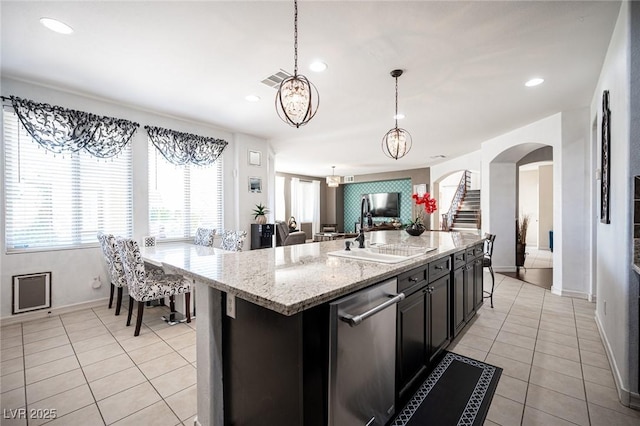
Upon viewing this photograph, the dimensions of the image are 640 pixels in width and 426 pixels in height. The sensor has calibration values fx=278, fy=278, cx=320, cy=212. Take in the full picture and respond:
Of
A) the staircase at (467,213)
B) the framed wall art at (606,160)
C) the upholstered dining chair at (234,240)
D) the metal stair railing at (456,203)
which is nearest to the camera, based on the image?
the framed wall art at (606,160)

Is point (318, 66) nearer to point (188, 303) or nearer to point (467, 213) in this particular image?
point (188, 303)

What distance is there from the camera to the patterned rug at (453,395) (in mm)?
1677

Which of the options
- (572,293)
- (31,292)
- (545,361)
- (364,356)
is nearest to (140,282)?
(31,292)

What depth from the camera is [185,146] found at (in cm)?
448

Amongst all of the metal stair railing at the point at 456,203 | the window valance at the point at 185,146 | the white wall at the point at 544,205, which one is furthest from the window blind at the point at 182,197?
the white wall at the point at 544,205

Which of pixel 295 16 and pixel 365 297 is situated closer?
pixel 365 297

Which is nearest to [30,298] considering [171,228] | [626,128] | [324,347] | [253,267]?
[171,228]

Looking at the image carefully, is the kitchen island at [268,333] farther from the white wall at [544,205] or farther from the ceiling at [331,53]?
the white wall at [544,205]

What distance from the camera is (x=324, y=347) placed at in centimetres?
114

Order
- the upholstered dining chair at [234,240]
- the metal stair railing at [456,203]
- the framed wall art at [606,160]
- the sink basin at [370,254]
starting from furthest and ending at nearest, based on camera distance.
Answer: the metal stair railing at [456,203] < the upholstered dining chair at [234,240] < the framed wall art at [606,160] < the sink basin at [370,254]

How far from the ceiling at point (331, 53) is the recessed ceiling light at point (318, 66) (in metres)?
0.06

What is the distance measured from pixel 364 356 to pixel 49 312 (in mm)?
4019

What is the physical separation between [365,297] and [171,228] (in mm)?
4037

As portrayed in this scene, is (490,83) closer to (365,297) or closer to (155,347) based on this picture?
(365,297)
